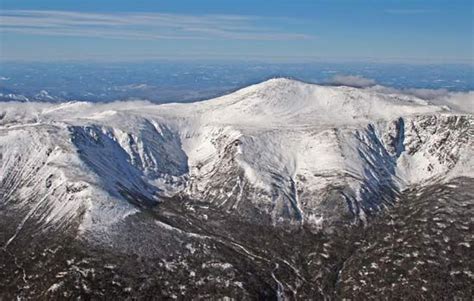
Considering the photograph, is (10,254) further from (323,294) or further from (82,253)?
(323,294)

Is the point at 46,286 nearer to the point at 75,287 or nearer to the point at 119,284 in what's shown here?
the point at 75,287

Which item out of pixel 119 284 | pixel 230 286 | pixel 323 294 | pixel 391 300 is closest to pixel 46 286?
pixel 119 284

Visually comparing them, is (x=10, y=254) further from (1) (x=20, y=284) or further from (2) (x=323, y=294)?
(2) (x=323, y=294)

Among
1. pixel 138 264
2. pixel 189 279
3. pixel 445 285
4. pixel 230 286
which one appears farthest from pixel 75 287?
pixel 445 285

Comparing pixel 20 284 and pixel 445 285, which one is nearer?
pixel 20 284

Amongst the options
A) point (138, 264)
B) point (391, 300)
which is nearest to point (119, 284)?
point (138, 264)

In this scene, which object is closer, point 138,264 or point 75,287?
point 75,287

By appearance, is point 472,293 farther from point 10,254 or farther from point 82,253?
point 10,254

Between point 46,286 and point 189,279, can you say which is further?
point 189,279
